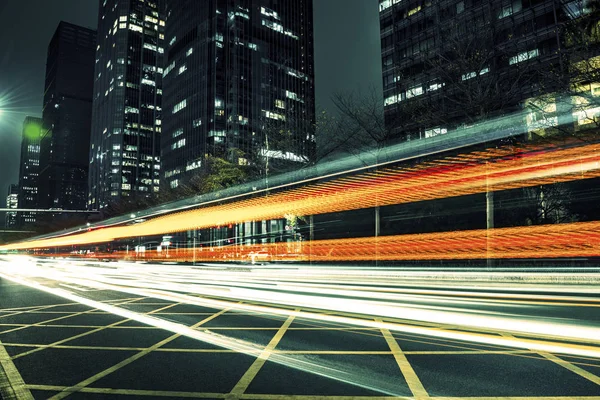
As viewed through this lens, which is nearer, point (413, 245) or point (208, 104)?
point (413, 245)

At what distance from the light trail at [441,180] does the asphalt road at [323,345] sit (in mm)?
2841

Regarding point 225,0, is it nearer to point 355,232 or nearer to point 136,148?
point 136,148

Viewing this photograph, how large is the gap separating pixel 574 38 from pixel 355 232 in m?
12.6

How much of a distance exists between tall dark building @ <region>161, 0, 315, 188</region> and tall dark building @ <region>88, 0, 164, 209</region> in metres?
39.7

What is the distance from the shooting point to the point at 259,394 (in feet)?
13.5

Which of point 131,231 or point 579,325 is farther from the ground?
point 131,231

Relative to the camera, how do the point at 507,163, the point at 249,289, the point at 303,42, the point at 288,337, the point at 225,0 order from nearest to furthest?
1. the point at 288,337
2. the point at 507,163
3. the point at 249,289
4. the point at 225,0
5. the point at 303,42

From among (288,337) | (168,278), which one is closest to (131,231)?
(168,278)

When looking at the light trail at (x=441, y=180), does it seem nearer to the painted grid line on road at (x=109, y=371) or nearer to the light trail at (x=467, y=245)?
the light trail at (x=467, y=245)

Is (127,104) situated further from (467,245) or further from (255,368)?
(255,368)

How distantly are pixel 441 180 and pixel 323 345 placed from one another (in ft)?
21.3

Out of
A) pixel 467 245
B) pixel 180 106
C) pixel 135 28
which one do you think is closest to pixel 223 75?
pixel 180 106

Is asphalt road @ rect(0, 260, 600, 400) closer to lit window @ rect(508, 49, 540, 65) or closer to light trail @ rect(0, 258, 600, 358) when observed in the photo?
light trail @ rect(0, 258, 600, 358)

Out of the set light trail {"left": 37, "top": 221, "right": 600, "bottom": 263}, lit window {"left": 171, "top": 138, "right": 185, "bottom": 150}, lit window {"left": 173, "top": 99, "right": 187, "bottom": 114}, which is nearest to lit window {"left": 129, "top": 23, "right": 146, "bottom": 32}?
lit window {"left": 173, "top": 99, "right": 187, "bottom": 114}
